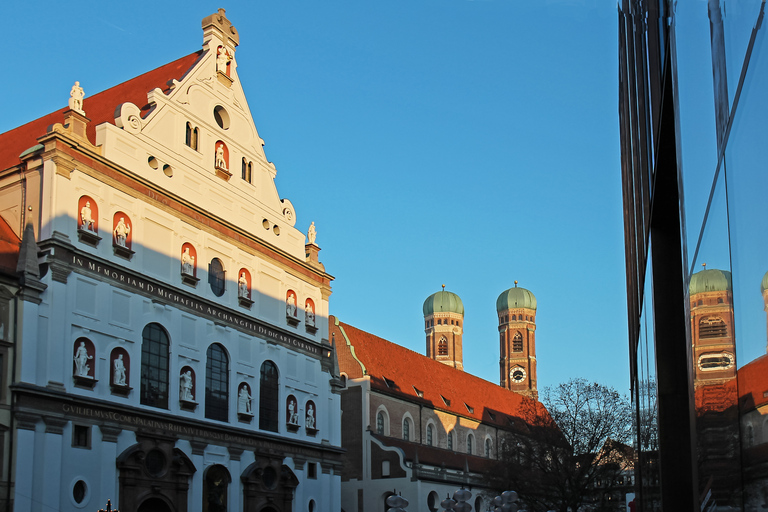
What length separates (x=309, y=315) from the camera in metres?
41.3

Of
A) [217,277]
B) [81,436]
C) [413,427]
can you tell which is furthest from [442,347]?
[81,436]

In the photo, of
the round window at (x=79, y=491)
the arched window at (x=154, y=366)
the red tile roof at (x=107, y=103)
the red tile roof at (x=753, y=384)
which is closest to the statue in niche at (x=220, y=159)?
the red tile roof at (x=107, y=103)

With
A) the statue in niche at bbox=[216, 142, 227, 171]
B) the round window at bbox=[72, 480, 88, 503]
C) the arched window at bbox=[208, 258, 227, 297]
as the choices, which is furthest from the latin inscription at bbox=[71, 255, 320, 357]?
the round window at bbox=[72, 480, 88, 503]

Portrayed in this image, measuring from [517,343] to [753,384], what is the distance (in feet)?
391

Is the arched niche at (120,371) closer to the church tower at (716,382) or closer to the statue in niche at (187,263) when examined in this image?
the statue in niche at (187,263)

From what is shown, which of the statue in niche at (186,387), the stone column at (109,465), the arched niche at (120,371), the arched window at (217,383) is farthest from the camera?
the arched window at (217,383)

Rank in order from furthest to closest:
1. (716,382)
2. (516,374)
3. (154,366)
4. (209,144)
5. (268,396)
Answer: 1. (516,374)
2. (268,396)
3. (209,144)
4. (154,366)
5. (716,382)

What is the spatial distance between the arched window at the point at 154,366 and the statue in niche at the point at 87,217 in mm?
4259

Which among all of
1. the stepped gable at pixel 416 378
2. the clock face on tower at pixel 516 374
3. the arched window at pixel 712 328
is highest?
the clock face on tower at pixel 516 374

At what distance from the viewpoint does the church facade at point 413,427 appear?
54125 millimetres

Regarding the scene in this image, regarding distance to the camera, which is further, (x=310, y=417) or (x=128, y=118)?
(x=310, y=417)

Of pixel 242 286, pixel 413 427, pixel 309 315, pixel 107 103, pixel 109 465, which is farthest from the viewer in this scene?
pixel 413 427

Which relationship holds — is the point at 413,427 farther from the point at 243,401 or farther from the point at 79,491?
the point at 79,491

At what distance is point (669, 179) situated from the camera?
24.7 feet
